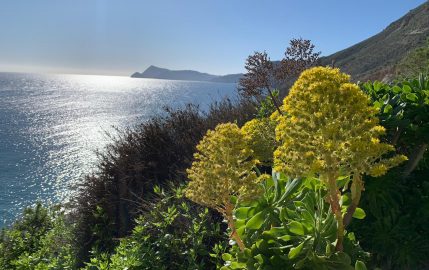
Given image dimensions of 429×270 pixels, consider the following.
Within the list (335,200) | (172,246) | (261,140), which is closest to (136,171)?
(172,246)

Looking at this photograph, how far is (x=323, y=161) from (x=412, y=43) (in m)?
46.2

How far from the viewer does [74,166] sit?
40.2m

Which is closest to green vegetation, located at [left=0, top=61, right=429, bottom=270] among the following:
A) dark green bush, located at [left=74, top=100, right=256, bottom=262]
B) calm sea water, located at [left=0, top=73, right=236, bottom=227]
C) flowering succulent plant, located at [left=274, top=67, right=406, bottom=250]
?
flowering succulent plant, located at [left=274, top=67, right=406, bottom=250]

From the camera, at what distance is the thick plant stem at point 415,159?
3.69 metres

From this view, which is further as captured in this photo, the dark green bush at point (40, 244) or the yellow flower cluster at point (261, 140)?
the dark green bush at point (40, 244)

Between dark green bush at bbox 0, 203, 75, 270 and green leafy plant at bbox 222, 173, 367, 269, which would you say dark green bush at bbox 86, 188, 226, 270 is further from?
dark green bush at bbox 0, 203, 75, 270

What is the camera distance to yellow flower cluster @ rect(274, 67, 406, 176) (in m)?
2.16

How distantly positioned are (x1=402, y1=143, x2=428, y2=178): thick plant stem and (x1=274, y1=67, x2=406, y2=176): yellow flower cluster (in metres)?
1.66

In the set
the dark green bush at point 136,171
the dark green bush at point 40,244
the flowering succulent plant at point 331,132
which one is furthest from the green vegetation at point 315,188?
the dark green bush at point 136,171

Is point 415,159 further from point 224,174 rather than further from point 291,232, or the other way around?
point 224,174

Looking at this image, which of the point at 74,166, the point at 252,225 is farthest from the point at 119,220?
the point at 74,166

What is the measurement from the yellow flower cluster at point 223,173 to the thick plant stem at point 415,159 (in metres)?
1.76

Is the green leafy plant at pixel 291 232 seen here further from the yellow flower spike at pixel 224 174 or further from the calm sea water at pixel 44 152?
the calm sea water at pixel 44 152

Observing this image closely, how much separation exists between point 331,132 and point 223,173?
1001mm
